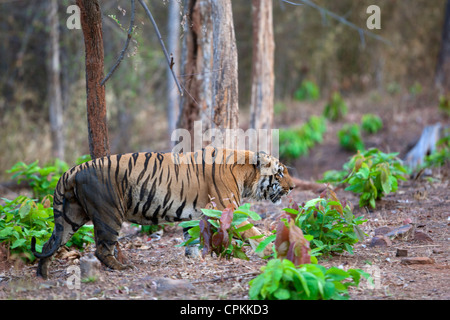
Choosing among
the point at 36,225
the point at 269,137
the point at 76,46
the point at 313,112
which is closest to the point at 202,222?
the point at 36,225

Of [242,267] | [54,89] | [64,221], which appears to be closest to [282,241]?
[242,267]

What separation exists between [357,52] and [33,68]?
521 inches

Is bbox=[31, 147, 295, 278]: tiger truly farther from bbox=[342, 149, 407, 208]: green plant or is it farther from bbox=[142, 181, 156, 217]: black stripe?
bbox=[342, 149, 407, 208]: green plant

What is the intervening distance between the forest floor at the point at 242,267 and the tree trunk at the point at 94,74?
48.2 inches

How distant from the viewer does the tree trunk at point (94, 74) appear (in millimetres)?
5320

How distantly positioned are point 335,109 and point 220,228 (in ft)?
40.6

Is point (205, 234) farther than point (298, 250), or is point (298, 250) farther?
point (205, 234)

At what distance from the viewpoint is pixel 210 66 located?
26.2ft

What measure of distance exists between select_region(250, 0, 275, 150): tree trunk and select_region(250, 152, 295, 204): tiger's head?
406 centimetres

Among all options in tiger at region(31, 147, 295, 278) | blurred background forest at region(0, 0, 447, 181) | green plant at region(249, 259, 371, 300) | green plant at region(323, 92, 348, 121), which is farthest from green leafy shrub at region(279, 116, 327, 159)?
green plant at region(249, 259, 371, 300)

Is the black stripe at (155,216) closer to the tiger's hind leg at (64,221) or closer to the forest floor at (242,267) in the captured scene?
the forest floor at (242,267)

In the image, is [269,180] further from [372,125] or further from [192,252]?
[372,125]

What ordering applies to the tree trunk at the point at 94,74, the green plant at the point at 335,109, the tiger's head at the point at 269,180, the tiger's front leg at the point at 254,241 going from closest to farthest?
the tiger's front leg at the point at 254,241
the tree trunk at the point at 94,74
the tiger's head at the point at 269,180
the green plant at the point at 335,109

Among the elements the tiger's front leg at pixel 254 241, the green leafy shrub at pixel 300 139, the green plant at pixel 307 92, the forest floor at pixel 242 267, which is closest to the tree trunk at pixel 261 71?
the forest floor at pixel 242 267
